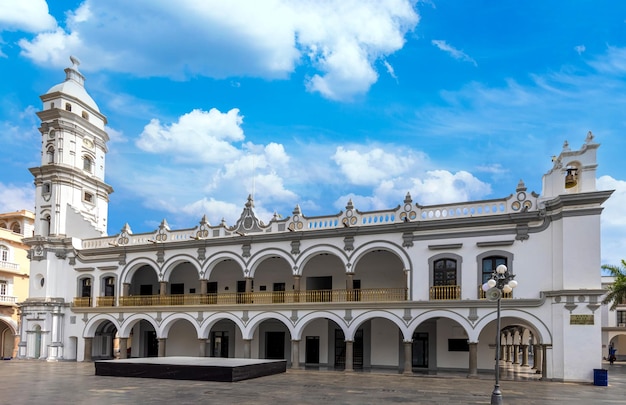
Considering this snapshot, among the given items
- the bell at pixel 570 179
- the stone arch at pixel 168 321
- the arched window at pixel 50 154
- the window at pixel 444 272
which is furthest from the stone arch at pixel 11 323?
the bell at pixel 570 179

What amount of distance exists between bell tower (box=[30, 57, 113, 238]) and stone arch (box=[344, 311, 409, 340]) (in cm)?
1848

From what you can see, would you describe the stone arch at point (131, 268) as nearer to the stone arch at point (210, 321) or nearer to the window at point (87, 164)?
the stone arch at point (210, 321)

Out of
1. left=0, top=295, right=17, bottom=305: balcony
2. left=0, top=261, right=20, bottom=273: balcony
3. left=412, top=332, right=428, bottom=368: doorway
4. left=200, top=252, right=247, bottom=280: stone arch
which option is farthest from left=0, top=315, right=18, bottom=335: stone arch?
left=412, top=332, right=428, bottom=368: doorway

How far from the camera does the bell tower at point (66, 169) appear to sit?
33656mm

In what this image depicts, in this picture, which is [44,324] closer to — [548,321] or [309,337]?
[309,337]

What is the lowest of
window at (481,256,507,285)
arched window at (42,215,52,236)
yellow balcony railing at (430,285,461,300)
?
yellow balcony railing at (430,285,461,300)

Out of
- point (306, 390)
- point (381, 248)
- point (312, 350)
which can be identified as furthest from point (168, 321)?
point (306, 390)

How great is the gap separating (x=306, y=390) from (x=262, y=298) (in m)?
10.2

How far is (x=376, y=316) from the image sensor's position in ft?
83.3

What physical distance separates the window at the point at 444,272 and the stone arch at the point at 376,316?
2404 millimetres

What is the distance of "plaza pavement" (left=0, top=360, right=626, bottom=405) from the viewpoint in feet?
54.0

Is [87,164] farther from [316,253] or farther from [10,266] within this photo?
[316,253]

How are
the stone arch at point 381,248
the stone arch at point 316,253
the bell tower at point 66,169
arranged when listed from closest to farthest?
the stone arch at point 381,248 → the stone arch at point 316,253 → the bell tower at point 66,169

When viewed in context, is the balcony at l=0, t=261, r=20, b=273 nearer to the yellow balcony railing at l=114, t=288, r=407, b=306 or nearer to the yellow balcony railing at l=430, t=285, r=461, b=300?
the yellow balcony railing at l=114, t=288, r=407, b=306
